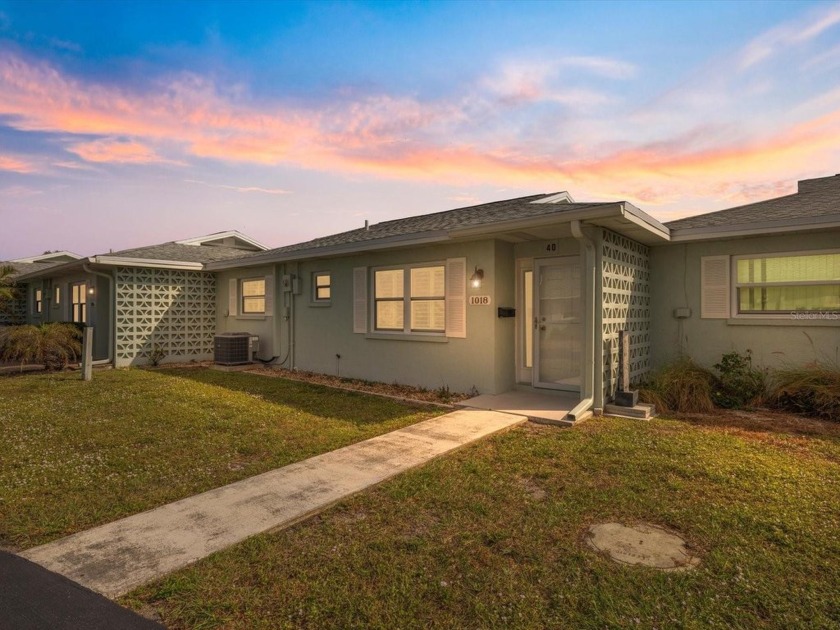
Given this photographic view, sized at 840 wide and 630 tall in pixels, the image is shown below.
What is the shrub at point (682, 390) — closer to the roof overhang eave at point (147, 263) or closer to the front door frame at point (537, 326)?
the front door frame at point (537, 326)

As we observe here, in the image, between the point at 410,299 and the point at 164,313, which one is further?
the point at 164,313

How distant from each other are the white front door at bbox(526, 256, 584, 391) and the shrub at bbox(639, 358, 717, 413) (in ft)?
3.60

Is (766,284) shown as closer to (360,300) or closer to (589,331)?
(589,331)

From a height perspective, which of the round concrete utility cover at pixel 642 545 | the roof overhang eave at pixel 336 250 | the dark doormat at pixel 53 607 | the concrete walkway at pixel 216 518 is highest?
the roof overhang eave at pixel 336 250

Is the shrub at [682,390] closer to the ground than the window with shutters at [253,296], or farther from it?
closer to the ground

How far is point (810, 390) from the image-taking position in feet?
19.9

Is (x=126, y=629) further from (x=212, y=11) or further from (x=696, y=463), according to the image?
(x=212, y=11)

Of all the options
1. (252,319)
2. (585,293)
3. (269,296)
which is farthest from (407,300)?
(252,319)

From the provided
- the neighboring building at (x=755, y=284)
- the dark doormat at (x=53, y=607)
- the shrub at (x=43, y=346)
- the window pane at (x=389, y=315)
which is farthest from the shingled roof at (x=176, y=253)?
the neighboring building at (x=755, y=284)

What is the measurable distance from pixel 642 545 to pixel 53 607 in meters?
3.26

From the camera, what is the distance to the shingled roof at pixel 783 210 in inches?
250

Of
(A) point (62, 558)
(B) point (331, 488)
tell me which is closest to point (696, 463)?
(B) point (331, 488)

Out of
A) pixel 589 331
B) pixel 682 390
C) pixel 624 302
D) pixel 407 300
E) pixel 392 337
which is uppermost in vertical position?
pixel 407 300

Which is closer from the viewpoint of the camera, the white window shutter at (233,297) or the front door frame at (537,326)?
the front door frame at (537,326)
